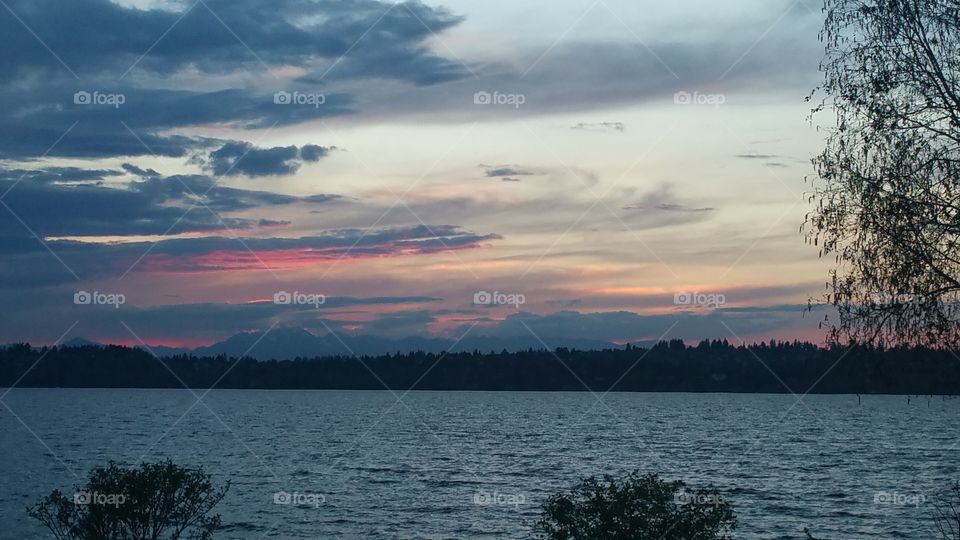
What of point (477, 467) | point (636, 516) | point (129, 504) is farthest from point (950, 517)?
point (477, 467)

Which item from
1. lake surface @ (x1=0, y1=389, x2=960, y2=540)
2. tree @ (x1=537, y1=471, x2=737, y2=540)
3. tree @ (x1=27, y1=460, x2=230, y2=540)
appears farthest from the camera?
lake surface @ (x1=0, y1=389, x2=960, y2=540)

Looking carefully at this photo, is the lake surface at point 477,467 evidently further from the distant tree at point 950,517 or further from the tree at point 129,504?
the tree at point 129,504

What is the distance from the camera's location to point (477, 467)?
100500 mm

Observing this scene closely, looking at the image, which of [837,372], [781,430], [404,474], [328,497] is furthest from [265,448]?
[837,372]

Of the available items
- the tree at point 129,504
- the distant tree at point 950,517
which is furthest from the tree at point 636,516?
the tree at point 129,504

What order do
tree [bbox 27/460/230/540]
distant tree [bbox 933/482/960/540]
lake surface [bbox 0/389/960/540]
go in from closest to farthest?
distant tree [bbox 933/482/960/540] < tree [bbox 27/460/230/540] < lake surface [bbox 0/389/960/540]

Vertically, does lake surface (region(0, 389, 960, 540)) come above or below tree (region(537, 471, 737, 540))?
below

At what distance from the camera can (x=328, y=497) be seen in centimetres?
7531

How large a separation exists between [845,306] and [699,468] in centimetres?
8680

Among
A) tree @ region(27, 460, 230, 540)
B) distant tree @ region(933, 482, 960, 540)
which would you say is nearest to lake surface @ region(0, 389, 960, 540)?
distant tree @ region(933, 482, 960, 540)

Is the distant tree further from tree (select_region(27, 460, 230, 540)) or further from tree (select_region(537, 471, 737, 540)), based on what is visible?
tree (select_region(27, 460, 230, 540))

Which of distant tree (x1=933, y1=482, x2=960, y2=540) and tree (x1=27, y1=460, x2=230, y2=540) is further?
tree (x1=27, y1=460, x2=230, y2=540)

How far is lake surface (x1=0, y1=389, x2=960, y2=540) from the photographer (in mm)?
62031

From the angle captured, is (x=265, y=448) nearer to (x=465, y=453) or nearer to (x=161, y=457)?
(x=161, y=457)
